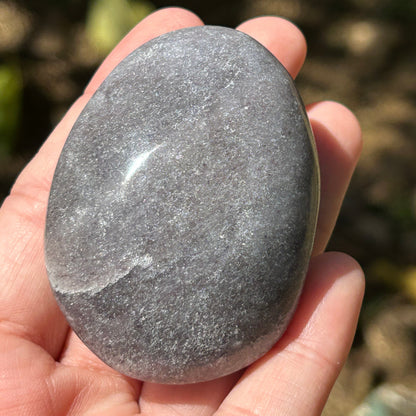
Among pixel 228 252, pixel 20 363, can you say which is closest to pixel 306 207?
pixel 228 252

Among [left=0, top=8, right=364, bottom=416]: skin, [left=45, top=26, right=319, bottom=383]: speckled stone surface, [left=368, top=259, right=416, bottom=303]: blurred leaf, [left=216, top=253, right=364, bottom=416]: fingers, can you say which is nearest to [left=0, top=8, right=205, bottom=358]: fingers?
[left=0, top=8, right=364, bottom=416]: skin

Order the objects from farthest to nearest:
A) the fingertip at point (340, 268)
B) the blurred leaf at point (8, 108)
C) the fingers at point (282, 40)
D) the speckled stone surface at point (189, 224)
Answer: the blurred leaf at point (8, 108) < the fingers at point (282, 40) < the fingertip at point (340, 268) < the speckled stone surface at point (189, 224)

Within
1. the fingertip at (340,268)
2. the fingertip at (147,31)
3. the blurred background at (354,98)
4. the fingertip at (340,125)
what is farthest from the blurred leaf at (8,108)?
the fingertip at (340,268)

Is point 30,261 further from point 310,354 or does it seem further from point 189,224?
point 310,354

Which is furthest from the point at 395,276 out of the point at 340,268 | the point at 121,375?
the point at 121,375

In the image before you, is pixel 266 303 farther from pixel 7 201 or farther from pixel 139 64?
pixel 7 201

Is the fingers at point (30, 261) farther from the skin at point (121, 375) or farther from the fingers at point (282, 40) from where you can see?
the fingers at point (282, 40)

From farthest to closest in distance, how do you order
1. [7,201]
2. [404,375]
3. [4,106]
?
[4,106]
[404,375]
[7,201]
